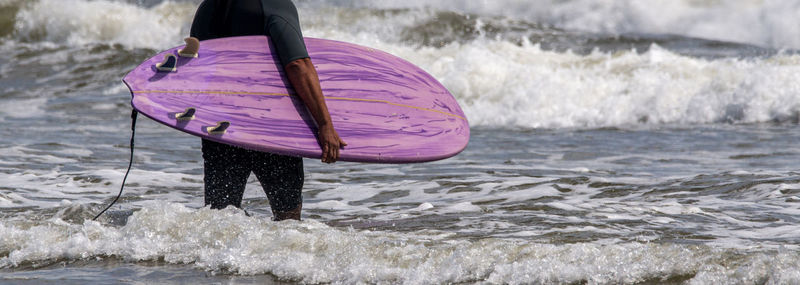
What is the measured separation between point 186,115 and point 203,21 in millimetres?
382

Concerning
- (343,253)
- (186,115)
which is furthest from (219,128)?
(343,253)

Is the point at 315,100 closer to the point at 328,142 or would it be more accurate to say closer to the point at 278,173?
the point at 328,142

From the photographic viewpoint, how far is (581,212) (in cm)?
439

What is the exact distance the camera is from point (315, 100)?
329 centimetres

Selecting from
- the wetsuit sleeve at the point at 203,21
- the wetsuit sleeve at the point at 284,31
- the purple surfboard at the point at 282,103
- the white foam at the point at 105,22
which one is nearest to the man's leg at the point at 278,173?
the purple surfboard at the point at 282,103

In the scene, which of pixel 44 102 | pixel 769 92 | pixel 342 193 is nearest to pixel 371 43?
pixel 44 102

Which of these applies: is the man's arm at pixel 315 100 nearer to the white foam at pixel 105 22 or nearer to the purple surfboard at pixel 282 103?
the purple surfboard at pixel 282 103

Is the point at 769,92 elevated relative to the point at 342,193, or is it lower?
elevated

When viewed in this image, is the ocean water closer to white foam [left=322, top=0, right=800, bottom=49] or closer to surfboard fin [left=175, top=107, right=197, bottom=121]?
white foam [left=322, top=0, right=800, bottom=49]

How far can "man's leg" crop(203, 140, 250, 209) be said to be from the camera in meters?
3.43

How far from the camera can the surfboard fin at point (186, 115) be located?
331 centimetres

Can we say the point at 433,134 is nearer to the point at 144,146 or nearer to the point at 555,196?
the point at 555,196

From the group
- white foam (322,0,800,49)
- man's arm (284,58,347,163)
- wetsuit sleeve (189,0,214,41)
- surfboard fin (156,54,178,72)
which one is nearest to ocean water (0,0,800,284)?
white foam (322,0,800,49)

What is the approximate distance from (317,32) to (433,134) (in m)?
11.8
